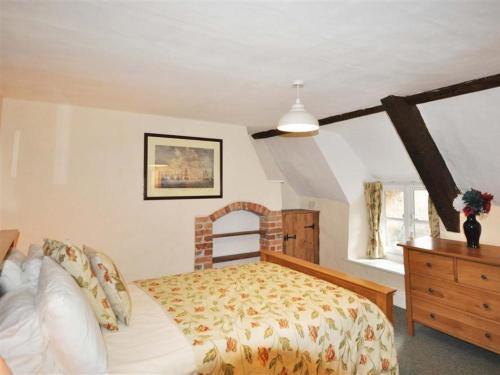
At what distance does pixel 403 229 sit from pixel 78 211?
406 cm

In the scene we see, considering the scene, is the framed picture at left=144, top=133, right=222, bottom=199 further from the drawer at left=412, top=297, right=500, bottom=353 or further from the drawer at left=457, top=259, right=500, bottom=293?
the drawer at left=457, top=259, right=500, bottom=293

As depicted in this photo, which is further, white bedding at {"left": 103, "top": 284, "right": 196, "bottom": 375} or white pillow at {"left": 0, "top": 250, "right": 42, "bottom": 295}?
white pillow at {"left": 0, "top": 250, "right": 42, "bottom": 295}

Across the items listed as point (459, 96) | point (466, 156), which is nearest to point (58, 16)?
point (459, 96)

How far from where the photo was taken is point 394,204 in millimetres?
4289

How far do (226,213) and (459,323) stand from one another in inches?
106

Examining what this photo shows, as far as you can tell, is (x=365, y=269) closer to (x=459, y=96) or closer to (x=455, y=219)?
(x=455, y=219)

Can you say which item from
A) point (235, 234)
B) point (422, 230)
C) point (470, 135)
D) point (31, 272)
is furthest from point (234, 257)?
point (470, 135)

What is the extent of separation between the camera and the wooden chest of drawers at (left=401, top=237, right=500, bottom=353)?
2.43m

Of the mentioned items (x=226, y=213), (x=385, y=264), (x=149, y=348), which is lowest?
(x=385, y=264)

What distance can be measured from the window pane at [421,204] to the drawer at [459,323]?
1.35m

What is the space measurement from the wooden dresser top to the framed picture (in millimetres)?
2380

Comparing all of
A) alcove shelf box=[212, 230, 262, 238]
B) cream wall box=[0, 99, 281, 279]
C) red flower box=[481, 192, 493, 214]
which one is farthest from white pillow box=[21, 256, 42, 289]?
red flower box=[481, 192, 493, 214]

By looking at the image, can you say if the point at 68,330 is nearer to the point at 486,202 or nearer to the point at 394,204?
the point at 486,202

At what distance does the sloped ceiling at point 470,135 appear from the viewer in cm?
242
